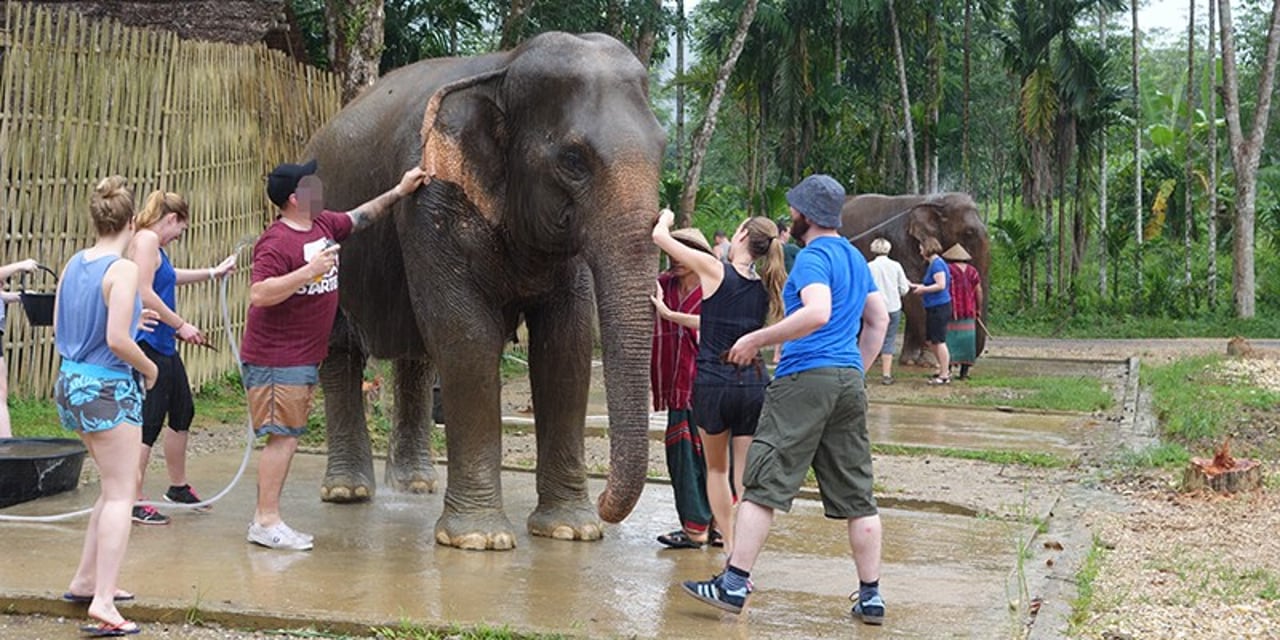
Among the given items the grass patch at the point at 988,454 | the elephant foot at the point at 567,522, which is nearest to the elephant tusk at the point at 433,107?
the elephant foot at the point at 567,522

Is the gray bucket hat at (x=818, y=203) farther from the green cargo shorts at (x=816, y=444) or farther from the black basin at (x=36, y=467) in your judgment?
the black basin at (x=36, y=467)

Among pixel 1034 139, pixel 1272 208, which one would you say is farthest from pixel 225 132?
pixel 1272 208

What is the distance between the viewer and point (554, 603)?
657 cm

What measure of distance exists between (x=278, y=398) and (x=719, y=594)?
94.3 inches

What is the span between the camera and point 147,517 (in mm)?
8109

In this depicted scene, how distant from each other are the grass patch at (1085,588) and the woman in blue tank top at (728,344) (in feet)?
5.13

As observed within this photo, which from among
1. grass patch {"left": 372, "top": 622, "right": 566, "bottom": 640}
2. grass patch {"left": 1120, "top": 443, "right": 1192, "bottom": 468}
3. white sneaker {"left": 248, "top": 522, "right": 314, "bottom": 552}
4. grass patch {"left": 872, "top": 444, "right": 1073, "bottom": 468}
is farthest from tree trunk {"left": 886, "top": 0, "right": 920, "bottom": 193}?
grass patch {"left": 372, "top": 622, "right": 566, "bottom": 640}

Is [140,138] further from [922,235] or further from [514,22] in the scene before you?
[922,235]

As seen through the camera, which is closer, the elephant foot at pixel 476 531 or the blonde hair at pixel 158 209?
the blonde hair at pixel 158 209

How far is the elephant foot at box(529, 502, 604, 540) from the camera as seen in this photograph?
8.16 metres

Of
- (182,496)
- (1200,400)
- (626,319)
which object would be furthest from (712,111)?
(626,319)

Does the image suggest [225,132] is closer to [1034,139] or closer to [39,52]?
[39,52]

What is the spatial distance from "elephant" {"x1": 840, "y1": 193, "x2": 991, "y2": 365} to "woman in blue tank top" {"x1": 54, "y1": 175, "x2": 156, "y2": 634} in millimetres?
16077

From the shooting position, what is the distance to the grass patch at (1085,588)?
21.6 ft
